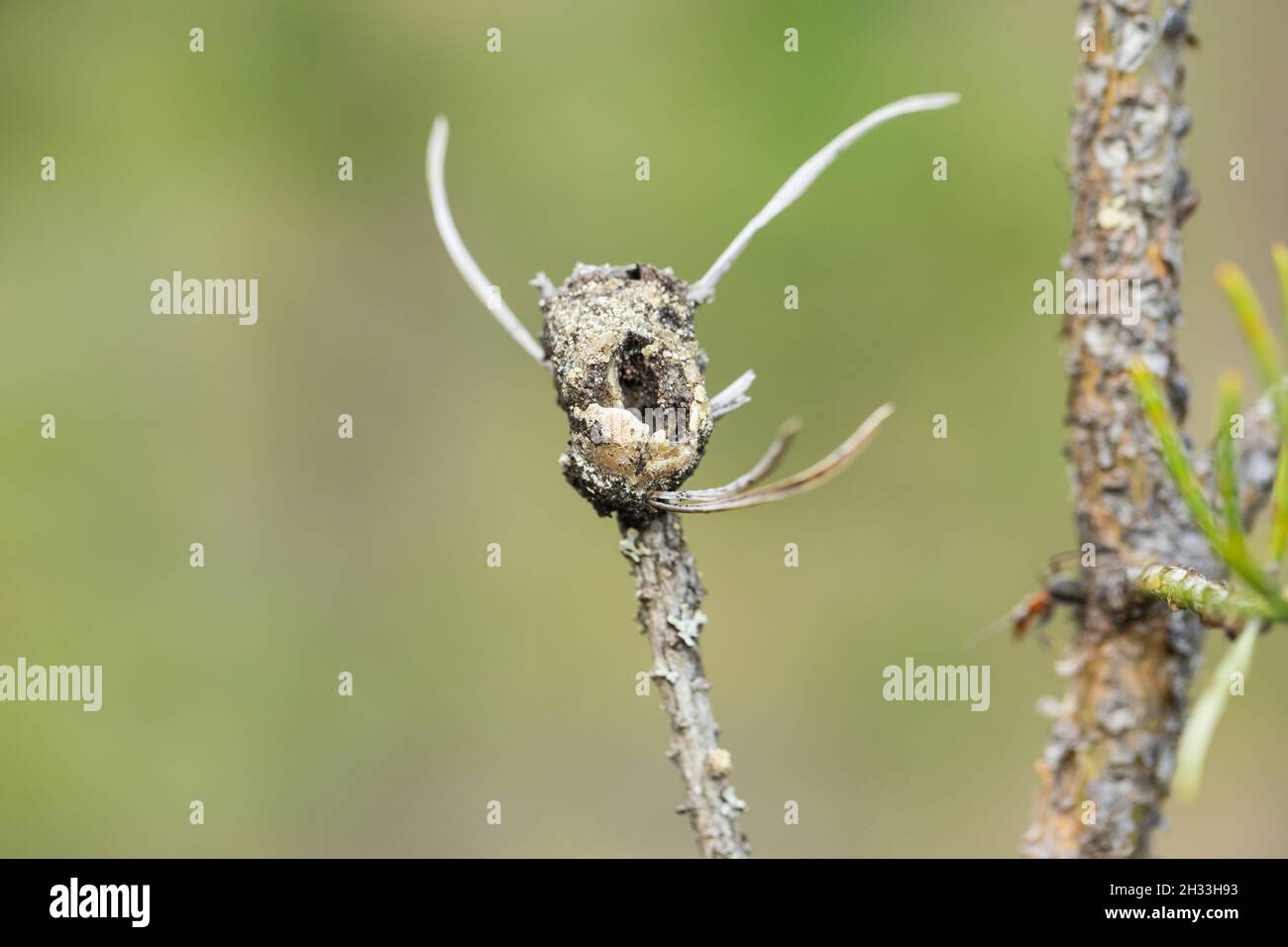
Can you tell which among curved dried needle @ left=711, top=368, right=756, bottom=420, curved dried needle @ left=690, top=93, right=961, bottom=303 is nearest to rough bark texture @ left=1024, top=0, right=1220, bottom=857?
curved dried needle @ left=690, top=93, right=961, bottom=303

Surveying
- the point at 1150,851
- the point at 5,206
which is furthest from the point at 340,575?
the point at 1150,851

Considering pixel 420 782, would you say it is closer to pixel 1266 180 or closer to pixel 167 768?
pixel 167 768

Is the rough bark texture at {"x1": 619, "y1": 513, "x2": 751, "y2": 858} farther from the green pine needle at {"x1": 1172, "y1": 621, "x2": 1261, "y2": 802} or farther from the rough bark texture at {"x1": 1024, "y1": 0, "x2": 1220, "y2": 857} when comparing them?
the rough bark texture at {"x1": 1024, "y1": 0, "x2": 1220, "y2": 857}

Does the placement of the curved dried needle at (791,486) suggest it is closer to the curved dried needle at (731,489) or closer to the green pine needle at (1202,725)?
the curved dried needle at (731,489)

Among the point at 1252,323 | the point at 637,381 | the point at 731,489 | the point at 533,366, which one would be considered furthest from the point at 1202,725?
the point at 533,366

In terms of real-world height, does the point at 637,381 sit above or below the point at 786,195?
below

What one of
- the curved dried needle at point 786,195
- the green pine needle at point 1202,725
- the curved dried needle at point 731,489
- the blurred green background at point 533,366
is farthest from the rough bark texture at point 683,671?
the blurred green background at point 533,366

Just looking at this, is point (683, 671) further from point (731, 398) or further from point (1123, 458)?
point (1123, 458)
